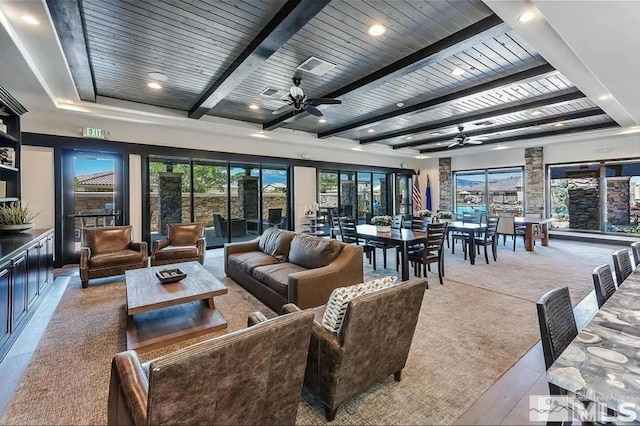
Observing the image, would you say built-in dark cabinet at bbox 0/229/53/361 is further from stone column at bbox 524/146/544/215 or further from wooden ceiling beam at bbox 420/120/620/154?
stone column at bbox 524/146/544/215

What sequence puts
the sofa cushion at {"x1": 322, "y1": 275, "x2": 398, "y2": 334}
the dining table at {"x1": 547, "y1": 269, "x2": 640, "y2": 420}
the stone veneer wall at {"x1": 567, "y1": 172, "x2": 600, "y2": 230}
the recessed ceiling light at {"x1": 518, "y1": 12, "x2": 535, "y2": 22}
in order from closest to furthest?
1. the dining table at {"x1": 547, "y1": 269, "x2": 640, "y2": 420}
2. the sofa cushion at {"x1": 322, "y1": 275, "x2": 398, "y2": 334}
3. the recessed ceiling light at {"x1": 518, "y1": 12, "x2": 535, "y2": 22}
4. the stone veneer wall at {"x1": 567, "y1": 172, "x2": 600, "y2": 230}

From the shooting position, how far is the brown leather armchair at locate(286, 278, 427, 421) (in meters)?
1.71

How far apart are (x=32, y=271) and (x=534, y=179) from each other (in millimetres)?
11657

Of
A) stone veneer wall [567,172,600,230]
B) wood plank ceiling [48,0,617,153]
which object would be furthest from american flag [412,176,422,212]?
wood plank ceiling [48,0,617,153]

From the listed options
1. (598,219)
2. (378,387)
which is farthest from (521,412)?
(598,219)

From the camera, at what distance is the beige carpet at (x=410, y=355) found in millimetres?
1912

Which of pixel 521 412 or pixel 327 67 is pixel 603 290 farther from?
pixel 327 67

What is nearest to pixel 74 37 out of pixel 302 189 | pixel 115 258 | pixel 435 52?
pixel 115 258

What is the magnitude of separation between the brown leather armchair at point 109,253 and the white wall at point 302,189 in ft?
14.1

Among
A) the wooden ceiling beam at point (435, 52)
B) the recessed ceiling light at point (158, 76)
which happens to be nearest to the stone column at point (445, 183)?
the wooden ceiling beam at point (435, 52)

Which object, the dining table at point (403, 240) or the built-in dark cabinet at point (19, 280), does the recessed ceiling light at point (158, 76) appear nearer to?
the built-in dark cabinet at point (19, 280)

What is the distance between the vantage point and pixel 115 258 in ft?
15.0

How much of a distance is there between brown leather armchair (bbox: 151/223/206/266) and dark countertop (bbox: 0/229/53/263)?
1.53 meters

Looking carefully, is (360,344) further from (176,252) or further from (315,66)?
(176,252)
